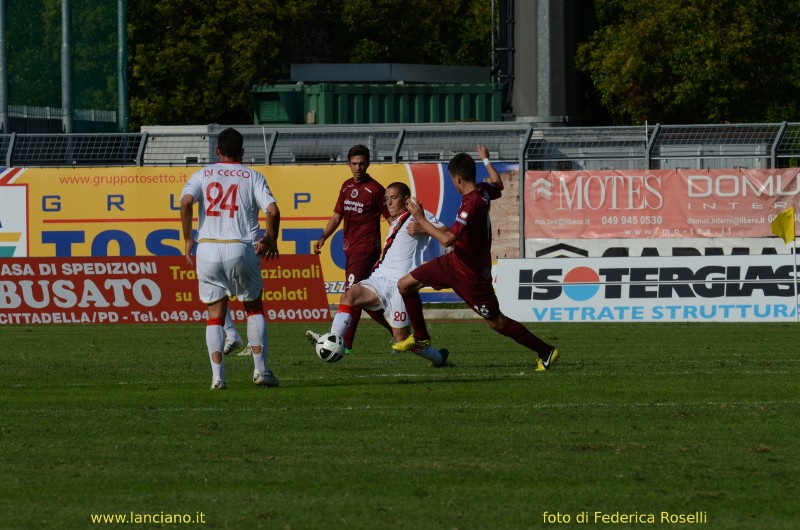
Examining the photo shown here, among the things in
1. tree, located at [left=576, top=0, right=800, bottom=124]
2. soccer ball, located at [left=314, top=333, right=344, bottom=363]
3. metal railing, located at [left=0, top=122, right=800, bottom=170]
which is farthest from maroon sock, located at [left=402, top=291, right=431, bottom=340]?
tree, located at [left=576, top=0, right=800, bottom=124]

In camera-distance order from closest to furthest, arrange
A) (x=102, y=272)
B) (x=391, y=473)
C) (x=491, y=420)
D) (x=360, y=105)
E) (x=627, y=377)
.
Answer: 1. (x=391, y=473)
2. (x=491, y=420)
3. (x=627, y=377)
4. (x=102, y=272)
5. (x=360, y=105)

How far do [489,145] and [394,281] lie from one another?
15937mm

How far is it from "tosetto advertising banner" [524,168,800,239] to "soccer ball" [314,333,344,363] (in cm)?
1361

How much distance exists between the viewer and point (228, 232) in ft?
38.4

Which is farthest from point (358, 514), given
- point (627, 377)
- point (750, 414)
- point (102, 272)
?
point (102, 272)

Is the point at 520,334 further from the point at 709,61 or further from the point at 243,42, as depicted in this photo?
the point at 243,42

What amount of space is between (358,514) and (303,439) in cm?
225

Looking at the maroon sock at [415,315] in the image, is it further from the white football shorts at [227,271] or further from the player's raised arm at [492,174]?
the white football shorts at [227,271]

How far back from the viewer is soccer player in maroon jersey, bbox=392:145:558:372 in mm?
Answer: 13062

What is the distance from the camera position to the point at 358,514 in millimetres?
6844

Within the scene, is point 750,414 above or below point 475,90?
below

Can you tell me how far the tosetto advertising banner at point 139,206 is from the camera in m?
26.5

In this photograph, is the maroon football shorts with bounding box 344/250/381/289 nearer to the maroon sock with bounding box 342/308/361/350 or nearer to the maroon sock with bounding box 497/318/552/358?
the maroon sock with bounding box 342/308/361/350

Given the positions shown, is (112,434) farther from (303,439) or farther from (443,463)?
(443,463)
